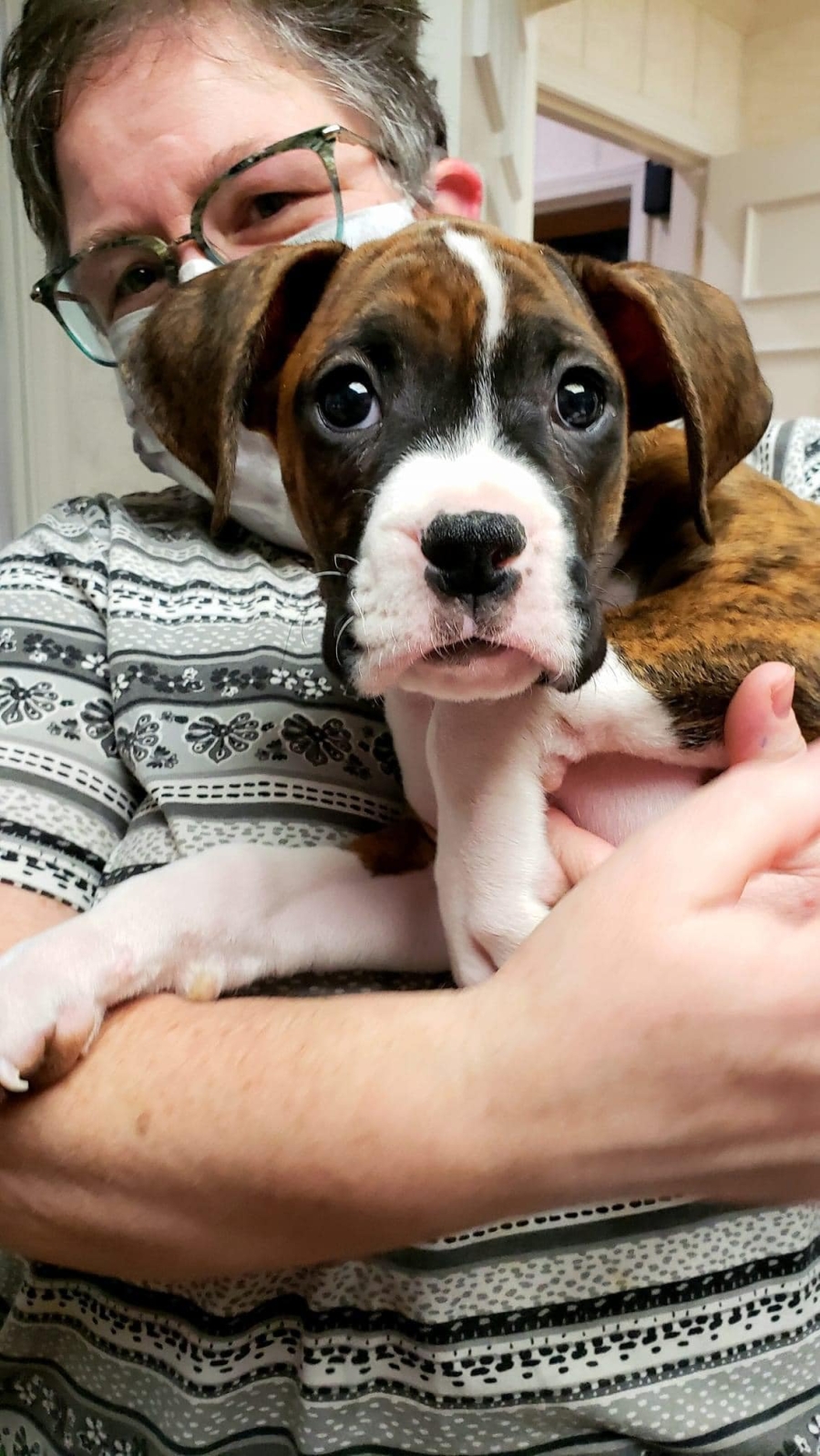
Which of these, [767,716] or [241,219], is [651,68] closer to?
[241,219]

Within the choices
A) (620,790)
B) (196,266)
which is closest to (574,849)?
(620,790)

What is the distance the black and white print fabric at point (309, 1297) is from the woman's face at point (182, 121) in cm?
66

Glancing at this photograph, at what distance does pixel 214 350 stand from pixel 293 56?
75 cm

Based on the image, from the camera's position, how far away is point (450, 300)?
1083 mm

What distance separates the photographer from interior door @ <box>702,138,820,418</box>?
565cm

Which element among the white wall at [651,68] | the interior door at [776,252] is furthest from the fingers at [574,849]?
the interior door at [776,252]

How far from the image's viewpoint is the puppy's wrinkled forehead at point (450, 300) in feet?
3.48

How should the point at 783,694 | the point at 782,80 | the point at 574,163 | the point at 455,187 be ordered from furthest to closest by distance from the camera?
1. the point at 574,163
2. the point at 782,80
3. the point at 455,187
4. the point at 783,694

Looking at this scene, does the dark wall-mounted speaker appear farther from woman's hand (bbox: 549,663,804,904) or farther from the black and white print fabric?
woman's hand (bbox: 549,663,804,904)

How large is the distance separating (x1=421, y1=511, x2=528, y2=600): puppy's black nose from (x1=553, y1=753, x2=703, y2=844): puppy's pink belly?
311mm

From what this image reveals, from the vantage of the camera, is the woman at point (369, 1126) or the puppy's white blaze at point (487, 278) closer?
the woman at point (369, 1126)

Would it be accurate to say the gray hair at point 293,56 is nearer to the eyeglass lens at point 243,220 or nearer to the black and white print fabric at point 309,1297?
the eyeglass lens at point 243,220

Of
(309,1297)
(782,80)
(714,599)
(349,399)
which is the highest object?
(782,80)

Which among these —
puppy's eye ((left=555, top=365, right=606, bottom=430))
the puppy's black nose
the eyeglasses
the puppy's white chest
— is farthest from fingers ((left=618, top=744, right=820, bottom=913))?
the eyeglasses
